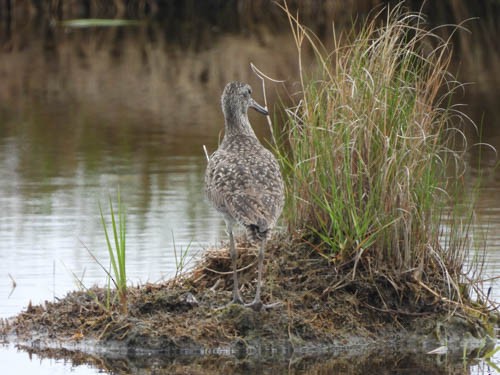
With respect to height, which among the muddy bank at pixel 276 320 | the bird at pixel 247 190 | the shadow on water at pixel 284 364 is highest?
the bird at pixel 247 190

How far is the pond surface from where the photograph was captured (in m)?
9.87

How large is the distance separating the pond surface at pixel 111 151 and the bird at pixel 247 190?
43cm

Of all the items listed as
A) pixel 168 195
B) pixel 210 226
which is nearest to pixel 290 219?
pixel 210 226

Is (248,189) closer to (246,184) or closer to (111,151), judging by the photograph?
(246,184)

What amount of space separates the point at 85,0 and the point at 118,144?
18.7m

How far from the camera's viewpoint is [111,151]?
1623 centimetres

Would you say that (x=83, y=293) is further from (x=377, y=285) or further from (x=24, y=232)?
(x=24, y=232)

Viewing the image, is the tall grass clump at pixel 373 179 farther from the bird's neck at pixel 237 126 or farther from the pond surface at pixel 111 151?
the pond surface at pixel 111 151

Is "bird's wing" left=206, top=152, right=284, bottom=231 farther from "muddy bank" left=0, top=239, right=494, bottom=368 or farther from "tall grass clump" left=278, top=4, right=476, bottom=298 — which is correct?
"muddy bank" left=0, top=239, right=494, bottom=368

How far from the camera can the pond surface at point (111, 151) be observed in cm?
987

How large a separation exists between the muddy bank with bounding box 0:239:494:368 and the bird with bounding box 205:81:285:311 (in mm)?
181

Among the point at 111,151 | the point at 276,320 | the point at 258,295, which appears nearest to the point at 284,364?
the point at 276,320

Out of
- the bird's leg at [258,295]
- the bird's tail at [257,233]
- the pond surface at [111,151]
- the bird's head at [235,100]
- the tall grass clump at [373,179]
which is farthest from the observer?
the pond surface at [111,151]

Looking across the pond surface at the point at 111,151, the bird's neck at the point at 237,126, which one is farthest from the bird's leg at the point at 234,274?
the bird's neck at the point at 237,126
